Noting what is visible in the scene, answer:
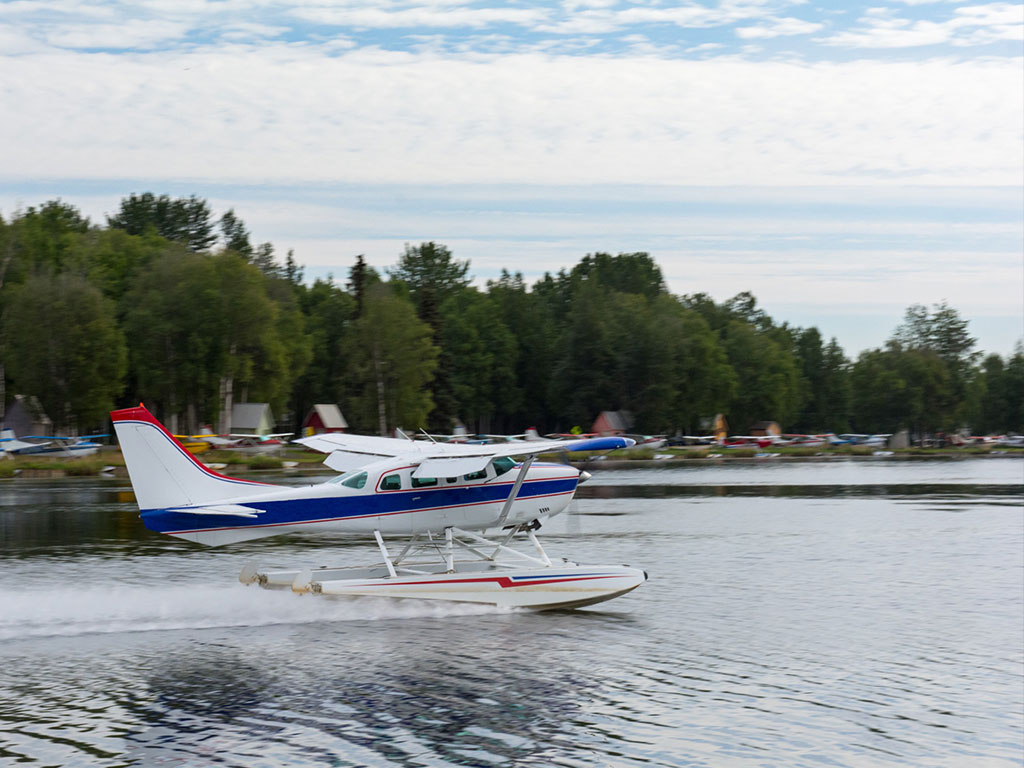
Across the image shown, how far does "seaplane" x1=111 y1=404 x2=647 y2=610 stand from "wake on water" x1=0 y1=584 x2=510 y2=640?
383 millimetres

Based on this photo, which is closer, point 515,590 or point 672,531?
point 515,590

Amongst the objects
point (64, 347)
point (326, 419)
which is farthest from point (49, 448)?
point (326, 419)

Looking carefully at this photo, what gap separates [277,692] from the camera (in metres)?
11.9

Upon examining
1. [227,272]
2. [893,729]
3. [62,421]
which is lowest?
[893,729]

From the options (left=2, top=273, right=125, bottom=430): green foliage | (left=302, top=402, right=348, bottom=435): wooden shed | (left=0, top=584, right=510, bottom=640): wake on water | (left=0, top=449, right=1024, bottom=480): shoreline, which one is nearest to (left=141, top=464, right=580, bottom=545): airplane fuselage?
(left=0, top=584, right=510, bottom=640): wake on water

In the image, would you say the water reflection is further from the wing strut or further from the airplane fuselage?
the wing strut

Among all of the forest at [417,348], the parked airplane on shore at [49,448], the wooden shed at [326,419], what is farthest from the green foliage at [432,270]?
the parked airplane on shore at [49,448]

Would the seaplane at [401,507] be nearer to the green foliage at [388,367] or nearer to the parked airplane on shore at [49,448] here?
the parked airplane on shore at [49,448]

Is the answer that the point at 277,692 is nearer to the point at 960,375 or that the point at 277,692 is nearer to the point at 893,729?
the point at 893,729

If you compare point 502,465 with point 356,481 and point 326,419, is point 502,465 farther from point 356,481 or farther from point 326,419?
point 326,419

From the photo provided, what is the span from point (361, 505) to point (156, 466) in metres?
2.82

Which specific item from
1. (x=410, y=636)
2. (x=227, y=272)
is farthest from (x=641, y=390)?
(x=410, y=636)

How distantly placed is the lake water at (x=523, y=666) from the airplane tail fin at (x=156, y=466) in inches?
73.2

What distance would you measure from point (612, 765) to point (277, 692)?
400cm
